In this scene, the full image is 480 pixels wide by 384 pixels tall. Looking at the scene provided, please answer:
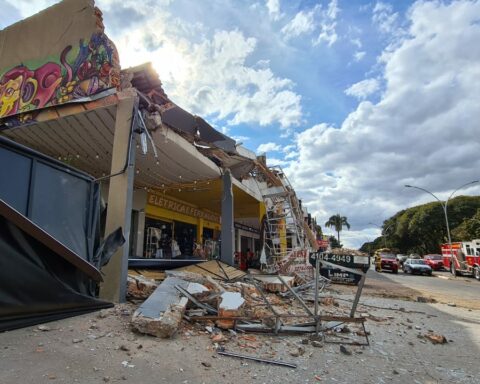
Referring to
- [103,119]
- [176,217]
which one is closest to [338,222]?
[176,217]

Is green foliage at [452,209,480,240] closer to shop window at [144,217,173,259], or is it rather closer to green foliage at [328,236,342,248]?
shop window at [144,217,173,259]

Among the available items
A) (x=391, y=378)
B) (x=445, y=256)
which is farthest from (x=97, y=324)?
(x=445, y=256)

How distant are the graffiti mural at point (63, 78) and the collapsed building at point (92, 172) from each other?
4 centimetres

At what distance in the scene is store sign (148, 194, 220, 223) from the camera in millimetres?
16281

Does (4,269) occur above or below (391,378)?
above

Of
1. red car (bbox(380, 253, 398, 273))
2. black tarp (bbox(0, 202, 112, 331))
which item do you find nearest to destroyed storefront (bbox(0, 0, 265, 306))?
black tarp (bbox(0, 202, 112, 331))

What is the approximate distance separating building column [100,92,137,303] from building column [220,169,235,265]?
6.17 metres

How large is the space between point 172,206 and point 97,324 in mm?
13285

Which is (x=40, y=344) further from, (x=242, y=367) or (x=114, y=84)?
(x=114, y=84)

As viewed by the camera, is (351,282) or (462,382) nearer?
(462,382)

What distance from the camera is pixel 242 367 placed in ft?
12.4

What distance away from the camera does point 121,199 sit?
698 cm

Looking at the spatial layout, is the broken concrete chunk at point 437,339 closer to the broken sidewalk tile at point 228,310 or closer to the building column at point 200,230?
the broken sidewalk tile at point 228,310

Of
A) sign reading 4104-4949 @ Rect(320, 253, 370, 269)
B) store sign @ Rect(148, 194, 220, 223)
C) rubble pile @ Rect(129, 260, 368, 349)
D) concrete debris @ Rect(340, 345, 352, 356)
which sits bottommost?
concrete debris @ Rect(340, 345, 352, 356)
